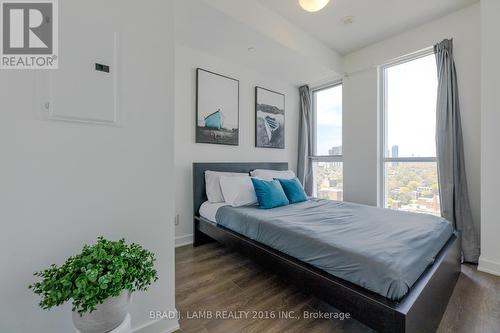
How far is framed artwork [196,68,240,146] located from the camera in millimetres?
3061

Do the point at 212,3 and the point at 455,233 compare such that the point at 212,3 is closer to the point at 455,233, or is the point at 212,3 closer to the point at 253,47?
the point at 253,47

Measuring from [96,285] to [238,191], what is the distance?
76.5 inches

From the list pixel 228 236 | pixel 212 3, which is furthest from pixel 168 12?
pixel 228 236

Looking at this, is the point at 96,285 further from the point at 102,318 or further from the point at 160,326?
the point at 160,326

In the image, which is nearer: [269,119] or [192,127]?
[192,127]

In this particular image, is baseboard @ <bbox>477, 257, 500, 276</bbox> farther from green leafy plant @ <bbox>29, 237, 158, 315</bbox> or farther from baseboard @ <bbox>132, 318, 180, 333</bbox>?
green leafy plant @ <bbox>29, 237, 158, 315</bbox>

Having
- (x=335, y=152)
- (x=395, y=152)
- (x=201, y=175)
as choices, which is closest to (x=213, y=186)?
(x=201, y=175)

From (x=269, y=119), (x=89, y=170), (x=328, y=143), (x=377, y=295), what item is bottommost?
(x=377, y=295)

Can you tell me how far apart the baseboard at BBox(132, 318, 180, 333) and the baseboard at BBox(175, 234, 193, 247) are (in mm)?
1486

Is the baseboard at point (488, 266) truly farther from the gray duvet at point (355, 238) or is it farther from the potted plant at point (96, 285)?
the potted plant at point (96, 285)

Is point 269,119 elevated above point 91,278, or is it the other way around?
point 269,119

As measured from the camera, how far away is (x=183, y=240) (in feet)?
9.66

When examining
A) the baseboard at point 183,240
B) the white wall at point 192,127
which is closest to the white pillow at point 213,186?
the white wall at point 192,127

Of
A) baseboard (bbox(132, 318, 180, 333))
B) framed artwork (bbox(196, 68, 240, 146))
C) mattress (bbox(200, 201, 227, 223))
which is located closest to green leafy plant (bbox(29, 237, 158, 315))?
baseboard (bbox(132, 318, 180, 333))
